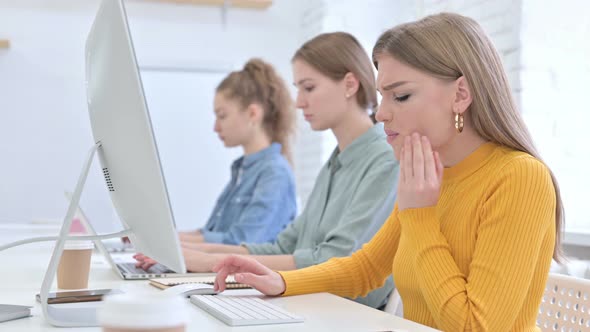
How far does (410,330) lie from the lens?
1.01m

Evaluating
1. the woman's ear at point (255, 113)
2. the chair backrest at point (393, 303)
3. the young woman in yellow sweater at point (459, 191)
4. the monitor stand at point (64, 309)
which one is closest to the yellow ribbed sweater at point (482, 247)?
the young woman in yellow sweater at point (459, 191)

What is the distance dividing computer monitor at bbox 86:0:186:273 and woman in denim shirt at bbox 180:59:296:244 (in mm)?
1573

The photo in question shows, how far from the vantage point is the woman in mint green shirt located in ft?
5.87

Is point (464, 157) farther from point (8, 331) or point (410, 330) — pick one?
point (8, 331)

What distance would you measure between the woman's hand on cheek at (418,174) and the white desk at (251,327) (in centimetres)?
20

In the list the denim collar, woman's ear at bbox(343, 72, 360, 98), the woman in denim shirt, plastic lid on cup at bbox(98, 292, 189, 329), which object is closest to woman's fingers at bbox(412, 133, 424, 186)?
plastic lid on cup at bbox(98, 292, 189, 329)

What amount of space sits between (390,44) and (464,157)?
0.25 meters

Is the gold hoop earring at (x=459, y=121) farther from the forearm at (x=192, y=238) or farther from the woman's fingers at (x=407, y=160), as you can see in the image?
the forearm at (x=192, y=238)

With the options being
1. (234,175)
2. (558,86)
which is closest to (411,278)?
(558,86)

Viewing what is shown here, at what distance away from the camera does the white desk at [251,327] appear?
1.03 meters

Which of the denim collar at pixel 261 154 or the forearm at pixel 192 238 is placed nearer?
the forearm at pixel 192 238

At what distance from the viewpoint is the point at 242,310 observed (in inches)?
43.9

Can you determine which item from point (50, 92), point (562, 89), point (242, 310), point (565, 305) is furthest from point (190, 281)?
point (50, 92)

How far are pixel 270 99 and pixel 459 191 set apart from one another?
1744mm
